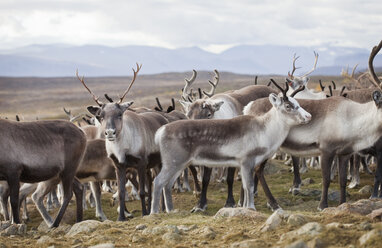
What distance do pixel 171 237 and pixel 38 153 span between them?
371 cm

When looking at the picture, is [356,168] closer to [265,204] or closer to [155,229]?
[265,204]

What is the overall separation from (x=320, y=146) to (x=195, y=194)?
13.5 ft

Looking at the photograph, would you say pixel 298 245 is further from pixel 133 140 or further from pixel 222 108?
pixel 222 108

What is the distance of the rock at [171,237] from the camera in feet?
25.7

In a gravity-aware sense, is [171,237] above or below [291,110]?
below

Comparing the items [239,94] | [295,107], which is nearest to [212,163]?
[295,107]

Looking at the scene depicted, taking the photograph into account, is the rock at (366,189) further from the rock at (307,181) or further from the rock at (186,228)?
the rock at (186,228)

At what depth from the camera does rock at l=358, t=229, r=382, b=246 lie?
652 cm

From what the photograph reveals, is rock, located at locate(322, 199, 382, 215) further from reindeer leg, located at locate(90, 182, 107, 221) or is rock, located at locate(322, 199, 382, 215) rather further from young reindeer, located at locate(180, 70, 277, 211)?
reindeer leg, located at locate(90, 182, 107, 221)

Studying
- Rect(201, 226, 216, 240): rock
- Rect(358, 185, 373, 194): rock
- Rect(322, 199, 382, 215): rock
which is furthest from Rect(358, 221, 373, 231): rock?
Rect(358, 185, 373, 194): rock

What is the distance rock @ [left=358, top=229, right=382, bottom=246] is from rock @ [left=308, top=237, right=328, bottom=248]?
16.0 inches

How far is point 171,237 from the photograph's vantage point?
25.9 ft

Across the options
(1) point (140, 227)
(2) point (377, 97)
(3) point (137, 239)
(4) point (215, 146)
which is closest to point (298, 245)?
(3) point (137, 239)

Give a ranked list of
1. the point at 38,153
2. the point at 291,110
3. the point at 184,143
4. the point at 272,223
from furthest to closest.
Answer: the point at 291,110 → the point at 184,143 → the point at 38,153 → the point at 272,223
